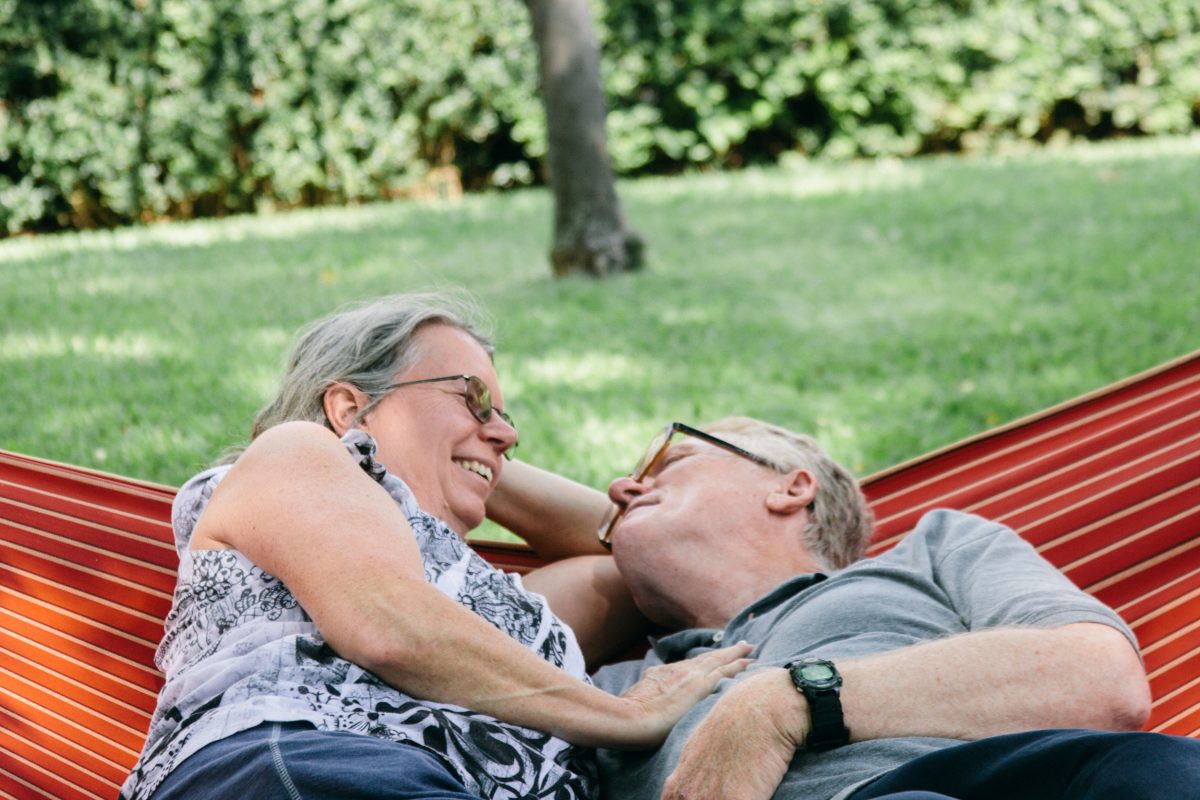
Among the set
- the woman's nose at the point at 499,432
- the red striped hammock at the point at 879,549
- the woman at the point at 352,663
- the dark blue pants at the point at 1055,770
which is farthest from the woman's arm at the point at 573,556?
the dark blue pants at the point at 1055,770

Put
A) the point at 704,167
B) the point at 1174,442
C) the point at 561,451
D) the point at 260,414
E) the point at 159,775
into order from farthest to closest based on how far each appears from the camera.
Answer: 1. the point at 704,167
2. the point at 561,451
3. the point at 1174,442
4. the point at 260,414
5. the point at 159,775

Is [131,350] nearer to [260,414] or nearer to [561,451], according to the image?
[561,451]

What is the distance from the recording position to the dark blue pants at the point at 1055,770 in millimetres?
1562

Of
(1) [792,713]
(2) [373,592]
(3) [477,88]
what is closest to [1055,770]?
(1) [792,713]

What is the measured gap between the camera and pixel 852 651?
2.18 metres

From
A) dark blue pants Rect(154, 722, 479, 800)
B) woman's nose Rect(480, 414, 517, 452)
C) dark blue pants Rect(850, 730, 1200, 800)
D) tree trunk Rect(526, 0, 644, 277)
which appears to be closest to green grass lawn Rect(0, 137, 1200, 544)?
tree trunk Rect(526, 0, 644, 277)

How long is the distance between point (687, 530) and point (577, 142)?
5534mm

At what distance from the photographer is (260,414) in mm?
2537

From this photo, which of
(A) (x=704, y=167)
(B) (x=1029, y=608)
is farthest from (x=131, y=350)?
(A) (x=704, y=167)

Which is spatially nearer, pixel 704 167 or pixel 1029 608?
pixel 1029 608

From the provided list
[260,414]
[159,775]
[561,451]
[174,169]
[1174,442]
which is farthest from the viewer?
[174,169]

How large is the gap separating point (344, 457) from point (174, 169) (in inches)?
379

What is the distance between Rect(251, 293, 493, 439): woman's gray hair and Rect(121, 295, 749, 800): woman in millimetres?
218

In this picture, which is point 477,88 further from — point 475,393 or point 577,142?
point 475,393
